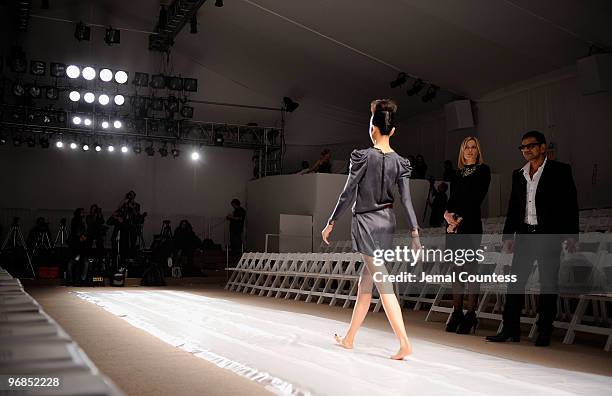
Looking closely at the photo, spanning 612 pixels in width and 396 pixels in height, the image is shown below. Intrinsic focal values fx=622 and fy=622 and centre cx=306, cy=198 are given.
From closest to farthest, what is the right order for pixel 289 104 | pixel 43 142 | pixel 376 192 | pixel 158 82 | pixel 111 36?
pixel 376 192, pixel 158 82, pixel 43 142, pixel 111 36, pixel 289 104

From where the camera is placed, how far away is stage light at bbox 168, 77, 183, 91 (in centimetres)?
1532

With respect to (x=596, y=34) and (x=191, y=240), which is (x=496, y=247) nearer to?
(x=596, y=34)

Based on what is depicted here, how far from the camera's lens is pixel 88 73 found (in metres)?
14.9

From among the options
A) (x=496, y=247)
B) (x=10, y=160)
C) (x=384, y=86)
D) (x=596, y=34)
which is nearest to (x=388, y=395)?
(x=496, y=247)

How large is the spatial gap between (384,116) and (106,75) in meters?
12.7

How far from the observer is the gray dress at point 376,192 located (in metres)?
3.54

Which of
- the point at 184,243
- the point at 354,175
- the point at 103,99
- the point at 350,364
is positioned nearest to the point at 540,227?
the point at 354,175

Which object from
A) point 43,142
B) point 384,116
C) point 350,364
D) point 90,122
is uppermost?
point 90,122

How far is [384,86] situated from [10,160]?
9866mm

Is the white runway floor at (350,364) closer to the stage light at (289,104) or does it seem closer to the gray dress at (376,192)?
the gray dress at (376,192)

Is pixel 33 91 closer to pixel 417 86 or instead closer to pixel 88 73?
pixel 88 73

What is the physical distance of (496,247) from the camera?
730 cm

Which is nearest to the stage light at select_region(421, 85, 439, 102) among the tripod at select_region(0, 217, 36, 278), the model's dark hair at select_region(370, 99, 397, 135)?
the tripod at select_region(0, 217, 36, 278)

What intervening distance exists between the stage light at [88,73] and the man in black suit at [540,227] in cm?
1246
